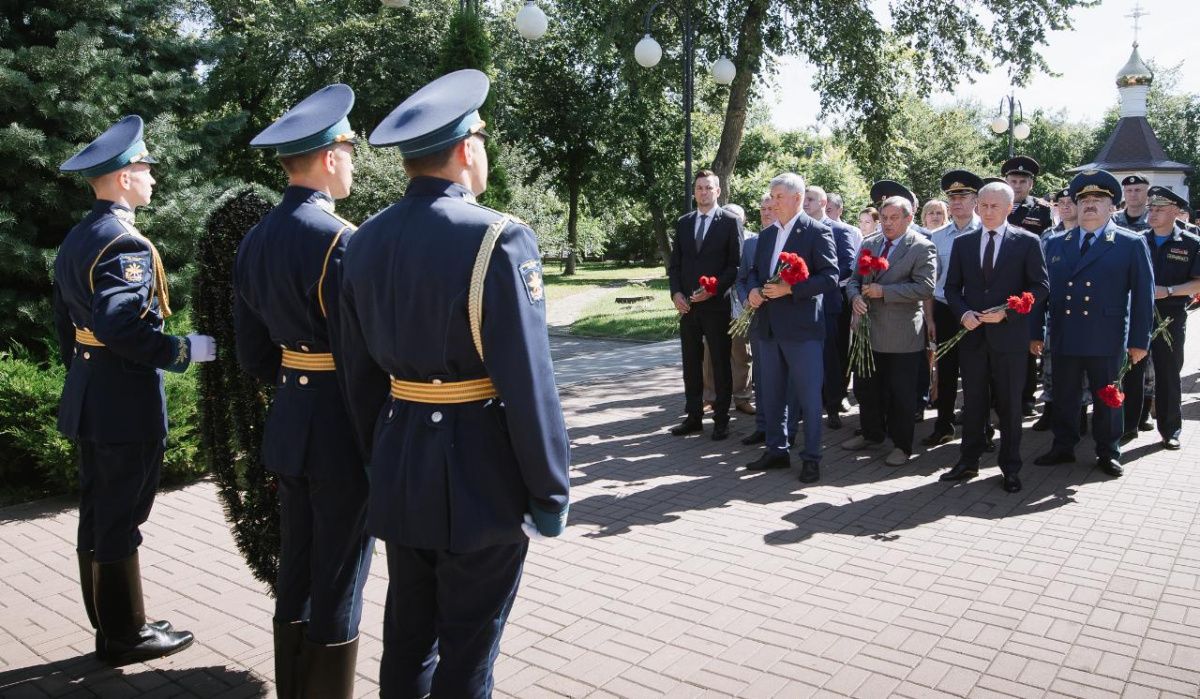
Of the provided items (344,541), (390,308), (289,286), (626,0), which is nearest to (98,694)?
(344,541)

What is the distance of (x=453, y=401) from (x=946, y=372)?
21.4 ft

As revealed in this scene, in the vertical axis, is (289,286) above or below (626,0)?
below

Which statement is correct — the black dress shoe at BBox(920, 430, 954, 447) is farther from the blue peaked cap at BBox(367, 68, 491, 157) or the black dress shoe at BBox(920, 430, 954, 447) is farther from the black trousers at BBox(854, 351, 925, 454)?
the blue peaked cap at BBox(367, 68, 491, 157)

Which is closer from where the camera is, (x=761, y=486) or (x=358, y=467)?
(x=358, y=467)

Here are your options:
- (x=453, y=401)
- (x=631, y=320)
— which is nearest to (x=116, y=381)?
(x=453, y=401)

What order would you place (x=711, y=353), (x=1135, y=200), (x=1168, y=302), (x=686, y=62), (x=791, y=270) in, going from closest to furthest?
(x=791, y=270)
(x=1168, y=302)
(x=711, y=353)
(x=1135, y=200)
(x=686, y=62)

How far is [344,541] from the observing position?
307 centimetres

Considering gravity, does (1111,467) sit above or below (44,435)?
below

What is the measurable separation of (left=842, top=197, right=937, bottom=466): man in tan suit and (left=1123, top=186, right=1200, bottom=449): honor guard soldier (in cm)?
212

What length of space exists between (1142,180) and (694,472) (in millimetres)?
5564

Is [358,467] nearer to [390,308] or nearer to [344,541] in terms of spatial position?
[344,541]

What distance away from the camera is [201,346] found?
3582 mm

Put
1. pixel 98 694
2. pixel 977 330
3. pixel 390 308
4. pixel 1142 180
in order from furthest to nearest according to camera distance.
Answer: pixel 1142 180 < pixel 977 330 < pixel 98 694 < pixel 390 308

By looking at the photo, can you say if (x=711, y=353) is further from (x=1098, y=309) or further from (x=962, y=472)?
(x=1098, y=309)
